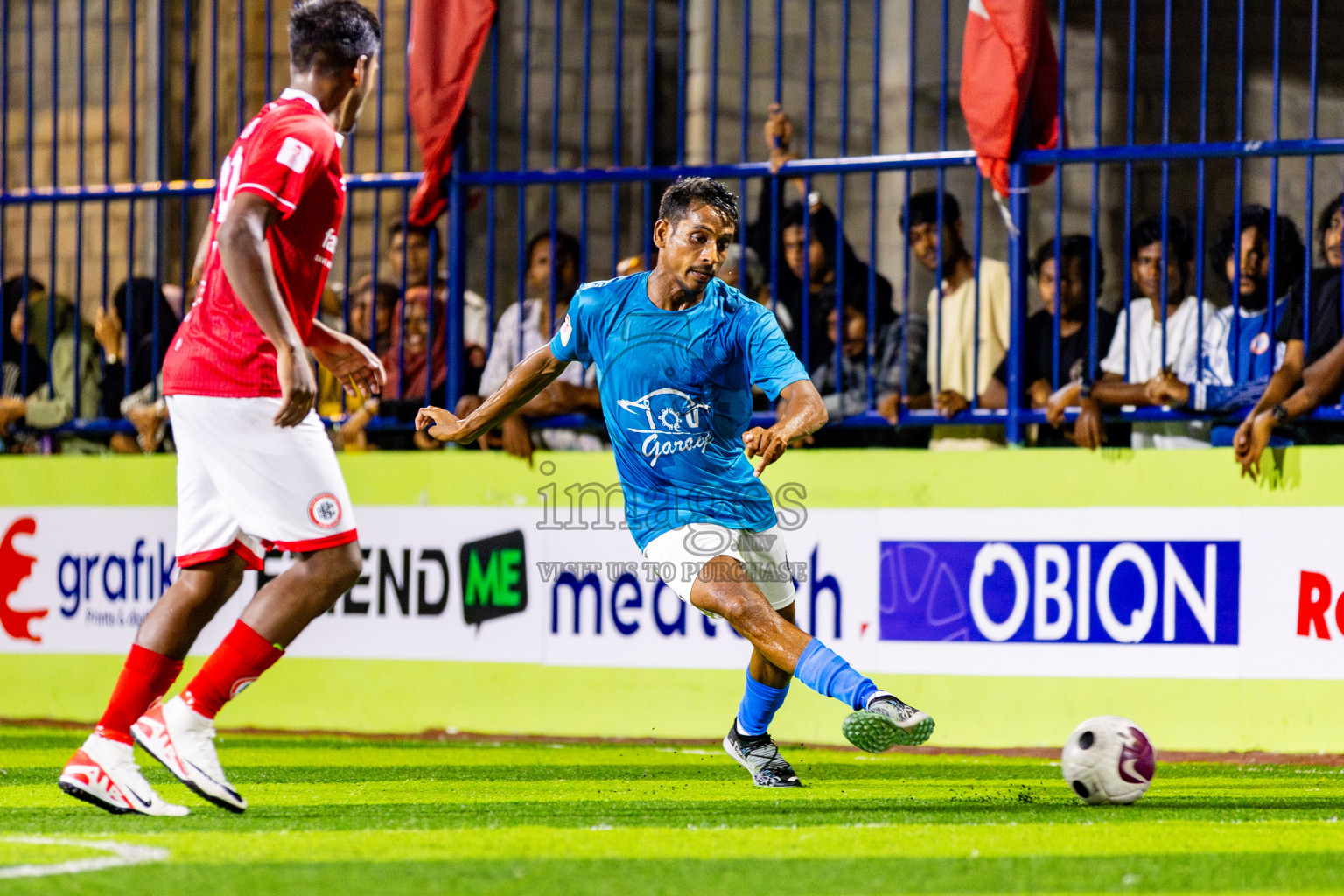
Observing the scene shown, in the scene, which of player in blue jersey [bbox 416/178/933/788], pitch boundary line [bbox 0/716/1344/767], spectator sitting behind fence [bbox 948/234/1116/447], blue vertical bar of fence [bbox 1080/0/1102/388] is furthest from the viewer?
spectator sitting behind fence [bbox 948/234/1116/447]

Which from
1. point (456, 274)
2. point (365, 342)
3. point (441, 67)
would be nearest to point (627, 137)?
point (365, 342)

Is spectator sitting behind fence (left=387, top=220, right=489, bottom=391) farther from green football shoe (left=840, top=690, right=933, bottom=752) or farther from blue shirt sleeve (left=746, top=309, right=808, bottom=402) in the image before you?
green football shoe (left=840, top=690, right=933, bottom=752)

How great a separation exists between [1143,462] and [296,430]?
3991 millimetres

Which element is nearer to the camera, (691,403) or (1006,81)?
(691,403)

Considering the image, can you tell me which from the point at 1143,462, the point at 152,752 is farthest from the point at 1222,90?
the point at 152,752

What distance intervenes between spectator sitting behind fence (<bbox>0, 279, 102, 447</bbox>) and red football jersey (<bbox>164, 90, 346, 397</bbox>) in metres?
4.28

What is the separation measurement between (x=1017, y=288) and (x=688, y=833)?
13.2 ft

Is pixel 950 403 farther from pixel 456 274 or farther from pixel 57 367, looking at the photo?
pixel 57 367

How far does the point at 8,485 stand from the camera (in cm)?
873

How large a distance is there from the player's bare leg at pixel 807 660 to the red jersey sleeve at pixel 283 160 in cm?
169

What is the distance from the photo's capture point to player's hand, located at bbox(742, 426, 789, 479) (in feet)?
15.0

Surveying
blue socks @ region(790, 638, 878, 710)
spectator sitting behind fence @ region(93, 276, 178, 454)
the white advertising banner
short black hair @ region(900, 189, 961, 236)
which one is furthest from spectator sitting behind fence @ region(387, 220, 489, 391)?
blue socks @ region(790, 638, 878, 710)

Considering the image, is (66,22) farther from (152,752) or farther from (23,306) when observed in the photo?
(152,752)

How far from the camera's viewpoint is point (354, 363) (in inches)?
202
